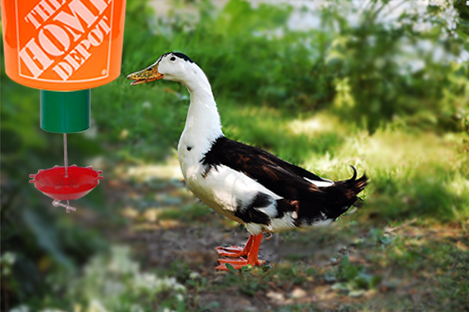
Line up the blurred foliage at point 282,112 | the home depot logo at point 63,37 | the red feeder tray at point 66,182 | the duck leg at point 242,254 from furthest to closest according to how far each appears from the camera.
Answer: the blurred foliage at point 282,112
the duck leg at point 242,254
the red feeder tray at point 66,182
the home depot logo at point 63,37

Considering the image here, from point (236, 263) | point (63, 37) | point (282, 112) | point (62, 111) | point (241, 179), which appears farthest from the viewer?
point (282, 112)

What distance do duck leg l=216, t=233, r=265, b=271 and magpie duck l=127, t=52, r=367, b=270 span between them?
109mm

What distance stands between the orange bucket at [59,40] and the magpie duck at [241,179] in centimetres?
29

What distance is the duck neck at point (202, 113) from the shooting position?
207 centimetres

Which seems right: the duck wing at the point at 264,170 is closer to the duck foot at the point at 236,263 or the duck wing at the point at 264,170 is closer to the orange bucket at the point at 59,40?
the duck foot at the point at 236,263

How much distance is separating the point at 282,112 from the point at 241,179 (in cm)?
153

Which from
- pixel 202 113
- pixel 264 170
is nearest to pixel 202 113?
pixel 202 113

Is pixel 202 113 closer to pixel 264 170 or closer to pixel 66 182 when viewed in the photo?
pixel 264 170

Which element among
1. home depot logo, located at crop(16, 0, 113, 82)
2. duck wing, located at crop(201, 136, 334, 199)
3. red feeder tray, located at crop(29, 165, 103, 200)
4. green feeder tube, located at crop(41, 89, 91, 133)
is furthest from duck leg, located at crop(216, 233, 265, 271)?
home depot logo, located at crop(16, 0, 113, 82)

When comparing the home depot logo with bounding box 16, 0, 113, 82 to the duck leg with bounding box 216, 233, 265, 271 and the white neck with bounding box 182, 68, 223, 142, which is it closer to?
the white neck with bounding box 182, 68, 223, 142

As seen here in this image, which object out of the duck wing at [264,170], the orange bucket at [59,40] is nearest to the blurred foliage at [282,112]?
the duck wing at [264,170]

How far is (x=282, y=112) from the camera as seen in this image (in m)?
3.48

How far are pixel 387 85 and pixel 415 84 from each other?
166 millimetres

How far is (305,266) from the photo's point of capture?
233cm
